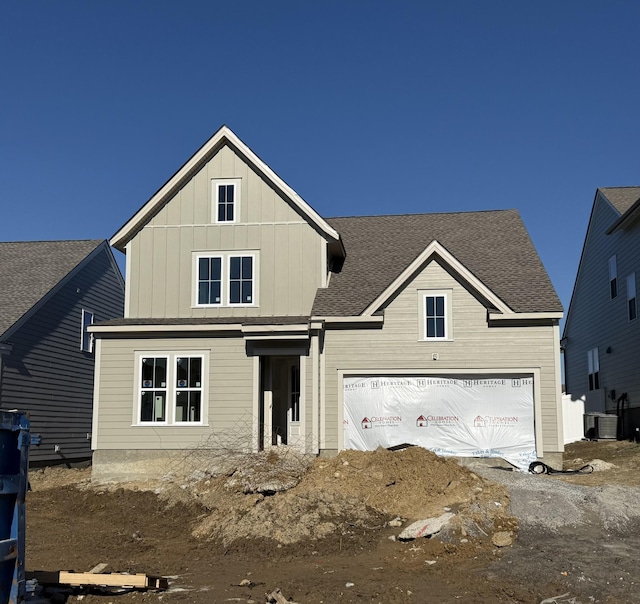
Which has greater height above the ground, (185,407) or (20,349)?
(20,349)

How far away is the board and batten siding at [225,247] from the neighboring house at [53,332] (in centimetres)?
460

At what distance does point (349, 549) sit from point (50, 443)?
597 inches

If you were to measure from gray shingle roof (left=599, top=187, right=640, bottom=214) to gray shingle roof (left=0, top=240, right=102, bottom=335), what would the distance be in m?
18.2

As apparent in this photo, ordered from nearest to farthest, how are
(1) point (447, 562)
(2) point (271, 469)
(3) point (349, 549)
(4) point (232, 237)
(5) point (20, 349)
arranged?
(1) point (447, 562), (3) point (349, 549), (2) point (271, 469), (4) point (232, 237), (5) point (20, 349)

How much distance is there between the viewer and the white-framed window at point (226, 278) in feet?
67.5

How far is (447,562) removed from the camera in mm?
10734

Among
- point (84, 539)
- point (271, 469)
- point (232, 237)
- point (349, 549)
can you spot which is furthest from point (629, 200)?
point (84, 539)

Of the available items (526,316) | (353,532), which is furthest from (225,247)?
(353,532)

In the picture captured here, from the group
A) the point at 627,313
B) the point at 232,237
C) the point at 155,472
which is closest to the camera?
the point at 155,472

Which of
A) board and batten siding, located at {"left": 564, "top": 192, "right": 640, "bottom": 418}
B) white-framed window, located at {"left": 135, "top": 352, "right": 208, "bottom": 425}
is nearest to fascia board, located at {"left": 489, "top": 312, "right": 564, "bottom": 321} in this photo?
board and batten siding, located at {"left": 564, "top": 192, "right": 640, "bottom": 418}

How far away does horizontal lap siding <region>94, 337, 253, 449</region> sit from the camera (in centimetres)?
1914

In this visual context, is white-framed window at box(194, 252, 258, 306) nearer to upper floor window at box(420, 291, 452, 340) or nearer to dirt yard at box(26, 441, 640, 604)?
upper floor window at box(420, 291, 452, 340)

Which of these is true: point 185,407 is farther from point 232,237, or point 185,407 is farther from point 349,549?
point 349,549

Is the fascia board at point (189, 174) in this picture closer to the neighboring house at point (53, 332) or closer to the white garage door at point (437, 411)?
the neighboring house at point (53, 332)
